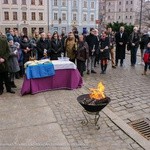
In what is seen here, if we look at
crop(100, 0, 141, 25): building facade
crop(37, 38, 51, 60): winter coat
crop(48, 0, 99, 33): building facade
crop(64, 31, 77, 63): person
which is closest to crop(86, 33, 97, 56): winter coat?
crop(64, 31, 77, 63): person

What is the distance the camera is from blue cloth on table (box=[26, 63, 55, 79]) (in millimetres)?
8328

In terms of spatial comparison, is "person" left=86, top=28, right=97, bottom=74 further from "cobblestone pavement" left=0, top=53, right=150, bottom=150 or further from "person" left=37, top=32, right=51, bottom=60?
"person" left=37, top=32, right=51, bottom=60

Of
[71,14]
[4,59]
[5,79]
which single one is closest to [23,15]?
[71,14]

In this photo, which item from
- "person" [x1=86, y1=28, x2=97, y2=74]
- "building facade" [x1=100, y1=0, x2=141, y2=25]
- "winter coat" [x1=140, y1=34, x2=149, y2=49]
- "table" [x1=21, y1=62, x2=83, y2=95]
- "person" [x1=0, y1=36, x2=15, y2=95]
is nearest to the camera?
"person" [x1=0, y1=36, x2=15, y2=95]

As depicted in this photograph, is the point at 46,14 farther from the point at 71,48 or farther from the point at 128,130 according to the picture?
the point at 128,130

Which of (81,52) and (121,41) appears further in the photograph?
(121,41)

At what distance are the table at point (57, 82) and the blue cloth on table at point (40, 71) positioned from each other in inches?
7.0

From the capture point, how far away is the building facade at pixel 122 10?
102625 mm

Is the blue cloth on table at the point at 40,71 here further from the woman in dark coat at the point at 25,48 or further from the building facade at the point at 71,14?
the building facade at the point at 71,14

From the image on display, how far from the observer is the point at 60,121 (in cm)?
629

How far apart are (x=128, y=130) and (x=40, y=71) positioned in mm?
3745

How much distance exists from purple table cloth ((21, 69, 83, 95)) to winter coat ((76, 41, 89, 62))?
1.58 metres

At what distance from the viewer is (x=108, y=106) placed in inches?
291

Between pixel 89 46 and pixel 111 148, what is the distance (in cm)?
713
